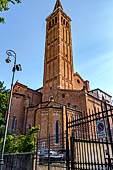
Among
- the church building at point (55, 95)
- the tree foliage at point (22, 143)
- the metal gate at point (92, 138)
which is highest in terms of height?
the church building at point (55, 95)

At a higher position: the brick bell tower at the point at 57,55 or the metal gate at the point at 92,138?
the brick bell tower at the point at 57,55

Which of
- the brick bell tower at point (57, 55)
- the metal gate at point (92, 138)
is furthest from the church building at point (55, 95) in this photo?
the metal gate at point (92, 138)

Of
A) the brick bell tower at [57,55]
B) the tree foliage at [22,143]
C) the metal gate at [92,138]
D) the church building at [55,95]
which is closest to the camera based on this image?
the metal gate at [92,138]

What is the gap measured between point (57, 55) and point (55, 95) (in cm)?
897

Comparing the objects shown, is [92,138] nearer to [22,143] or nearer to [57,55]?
[22,143]

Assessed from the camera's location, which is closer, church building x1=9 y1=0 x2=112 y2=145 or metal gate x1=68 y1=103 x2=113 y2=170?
metal gate x1=68 y1=103 x2=113 y2=170

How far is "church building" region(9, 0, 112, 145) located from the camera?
20141mm

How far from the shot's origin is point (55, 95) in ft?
88.1

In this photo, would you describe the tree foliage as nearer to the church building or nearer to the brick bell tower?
the church building

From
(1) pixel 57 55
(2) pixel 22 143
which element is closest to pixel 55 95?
(1) pixel 57 55

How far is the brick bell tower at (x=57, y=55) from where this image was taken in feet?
94.0

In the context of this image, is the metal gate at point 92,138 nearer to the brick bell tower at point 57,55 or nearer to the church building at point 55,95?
the church building at point 55,95

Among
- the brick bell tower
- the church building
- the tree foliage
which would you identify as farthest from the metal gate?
the brick bell tower

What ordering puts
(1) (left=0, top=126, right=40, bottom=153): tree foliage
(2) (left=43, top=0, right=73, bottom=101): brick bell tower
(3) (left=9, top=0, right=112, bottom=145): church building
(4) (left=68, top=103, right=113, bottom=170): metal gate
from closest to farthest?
(4) (left=68, top=103, right=113, bottom=170): metal gate
(1) (left=0, top=126, right=40, bottom=153): tree foliage
(3) (left=9, top=0, right=112, bottom=145): church building
(2) (left=43, top=0, right=73, bottom=101): brick bell tower
